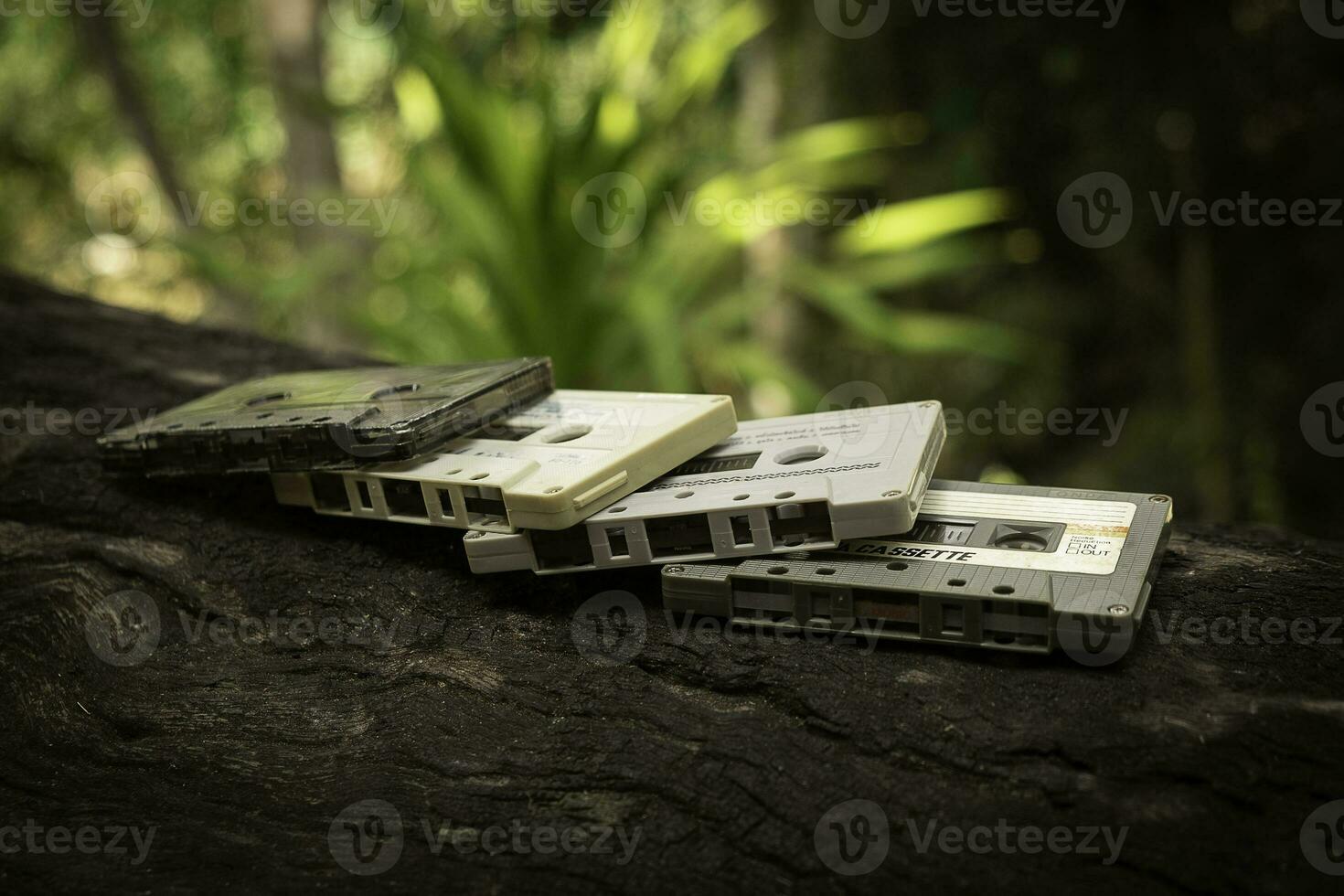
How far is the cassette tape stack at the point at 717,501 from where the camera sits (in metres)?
1.31

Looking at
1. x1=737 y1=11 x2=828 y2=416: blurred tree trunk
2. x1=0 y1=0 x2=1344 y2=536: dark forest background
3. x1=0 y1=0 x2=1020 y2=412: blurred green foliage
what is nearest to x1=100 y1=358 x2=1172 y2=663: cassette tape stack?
x1=0 y1=0 x2=1344 y2=536: dark forest background

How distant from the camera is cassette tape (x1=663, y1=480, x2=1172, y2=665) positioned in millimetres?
1240

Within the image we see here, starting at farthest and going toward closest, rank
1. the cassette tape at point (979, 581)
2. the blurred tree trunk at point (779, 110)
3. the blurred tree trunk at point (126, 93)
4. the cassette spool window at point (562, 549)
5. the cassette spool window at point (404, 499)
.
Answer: the blurred tree trunk at point (126, 93) → the blurred tree trunk at point (779, 110) → the cassette spool window at point (404, 499) → the cassette spool window at point (562, 549) → the cassette tape at point (979, 581)

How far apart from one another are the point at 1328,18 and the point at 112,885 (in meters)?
3.90

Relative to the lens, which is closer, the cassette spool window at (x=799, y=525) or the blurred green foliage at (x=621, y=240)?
the cassette spool window at (x=799, y=525)

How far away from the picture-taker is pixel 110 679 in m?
1.52

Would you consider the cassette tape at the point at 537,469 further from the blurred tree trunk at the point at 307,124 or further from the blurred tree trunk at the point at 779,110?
the blurred tree trunk at the point at 307,124

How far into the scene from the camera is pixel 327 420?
1655mm

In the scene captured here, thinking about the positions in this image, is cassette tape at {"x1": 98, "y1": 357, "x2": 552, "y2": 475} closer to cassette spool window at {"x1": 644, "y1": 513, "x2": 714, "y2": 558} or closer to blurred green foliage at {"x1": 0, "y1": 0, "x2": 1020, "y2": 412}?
cassette spool window at {"x1": 644, "y1": 513, "x2": 714, "y2": 558}

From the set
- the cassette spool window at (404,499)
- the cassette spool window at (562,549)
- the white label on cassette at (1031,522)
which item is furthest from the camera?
the cassette spool window at (404,499)

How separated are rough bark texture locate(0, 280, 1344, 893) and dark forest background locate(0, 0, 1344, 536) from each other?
5.29ft

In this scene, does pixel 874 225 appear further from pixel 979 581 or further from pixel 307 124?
pixel 979 581

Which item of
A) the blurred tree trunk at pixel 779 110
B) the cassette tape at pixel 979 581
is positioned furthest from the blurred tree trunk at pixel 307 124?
the cassette tape at pixel 979 581

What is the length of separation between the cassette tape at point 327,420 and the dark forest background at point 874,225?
44.2 inches
